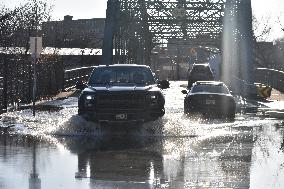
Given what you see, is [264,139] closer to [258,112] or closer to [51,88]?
[258,112]

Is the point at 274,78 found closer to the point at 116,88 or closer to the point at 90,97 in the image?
the point at 116,88

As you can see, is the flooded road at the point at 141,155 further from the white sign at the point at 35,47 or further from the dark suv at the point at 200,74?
the dark suv at the point at 200,74

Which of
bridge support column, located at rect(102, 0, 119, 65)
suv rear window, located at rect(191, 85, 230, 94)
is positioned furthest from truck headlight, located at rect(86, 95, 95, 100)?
bridge support column, located at rect(102, 0, 119, 65)

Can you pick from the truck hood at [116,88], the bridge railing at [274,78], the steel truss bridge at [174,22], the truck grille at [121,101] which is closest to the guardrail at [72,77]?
the steel truss bridge at [174,22]

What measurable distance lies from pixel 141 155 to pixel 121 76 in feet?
18.6

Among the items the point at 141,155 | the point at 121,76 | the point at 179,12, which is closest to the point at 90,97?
the point at 121,76

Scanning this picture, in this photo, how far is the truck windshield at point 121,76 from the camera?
1773cm

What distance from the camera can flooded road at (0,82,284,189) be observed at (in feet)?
31.9

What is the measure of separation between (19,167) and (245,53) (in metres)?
26.2

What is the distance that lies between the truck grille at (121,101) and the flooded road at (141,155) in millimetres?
709

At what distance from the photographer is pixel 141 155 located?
1257cm

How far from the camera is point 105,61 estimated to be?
35875 millimetres

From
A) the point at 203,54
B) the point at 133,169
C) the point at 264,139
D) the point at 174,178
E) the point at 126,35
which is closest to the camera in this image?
the point at 174,178

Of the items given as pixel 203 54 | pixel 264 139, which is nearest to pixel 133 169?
pixel 264 139
